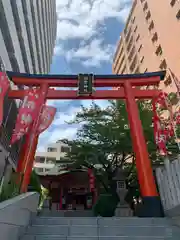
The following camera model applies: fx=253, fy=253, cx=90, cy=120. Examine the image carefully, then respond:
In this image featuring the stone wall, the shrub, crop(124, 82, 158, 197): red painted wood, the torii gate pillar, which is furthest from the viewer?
crop(124, 82, 158, 197): red painted wood

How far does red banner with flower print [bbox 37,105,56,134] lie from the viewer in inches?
440

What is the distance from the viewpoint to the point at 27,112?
34.1 feet

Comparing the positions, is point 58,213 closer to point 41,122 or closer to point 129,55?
point 41,122

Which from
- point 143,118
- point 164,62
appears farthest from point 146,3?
point 143,118

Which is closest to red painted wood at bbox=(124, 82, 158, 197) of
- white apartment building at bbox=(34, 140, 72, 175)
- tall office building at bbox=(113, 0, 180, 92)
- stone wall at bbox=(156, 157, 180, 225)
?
stone wall at bbox=(156, 157, 180, 225)

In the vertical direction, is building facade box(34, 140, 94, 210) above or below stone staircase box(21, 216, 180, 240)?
above

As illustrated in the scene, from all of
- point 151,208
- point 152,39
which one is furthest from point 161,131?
point 152,39

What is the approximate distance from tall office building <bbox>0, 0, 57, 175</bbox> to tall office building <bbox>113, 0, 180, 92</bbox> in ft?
48.3

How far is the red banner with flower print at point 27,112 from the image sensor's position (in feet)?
32.0

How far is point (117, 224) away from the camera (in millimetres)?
6672

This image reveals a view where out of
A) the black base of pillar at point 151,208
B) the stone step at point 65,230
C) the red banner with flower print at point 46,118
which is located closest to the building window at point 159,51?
the red banner with flower print at point 46,118

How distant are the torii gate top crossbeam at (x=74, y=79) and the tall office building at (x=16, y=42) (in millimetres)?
1559

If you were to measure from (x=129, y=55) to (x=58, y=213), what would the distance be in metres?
32.0

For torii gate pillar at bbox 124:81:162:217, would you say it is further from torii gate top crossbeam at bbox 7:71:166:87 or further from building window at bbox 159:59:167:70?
building window at bbox 159:59:167:70
